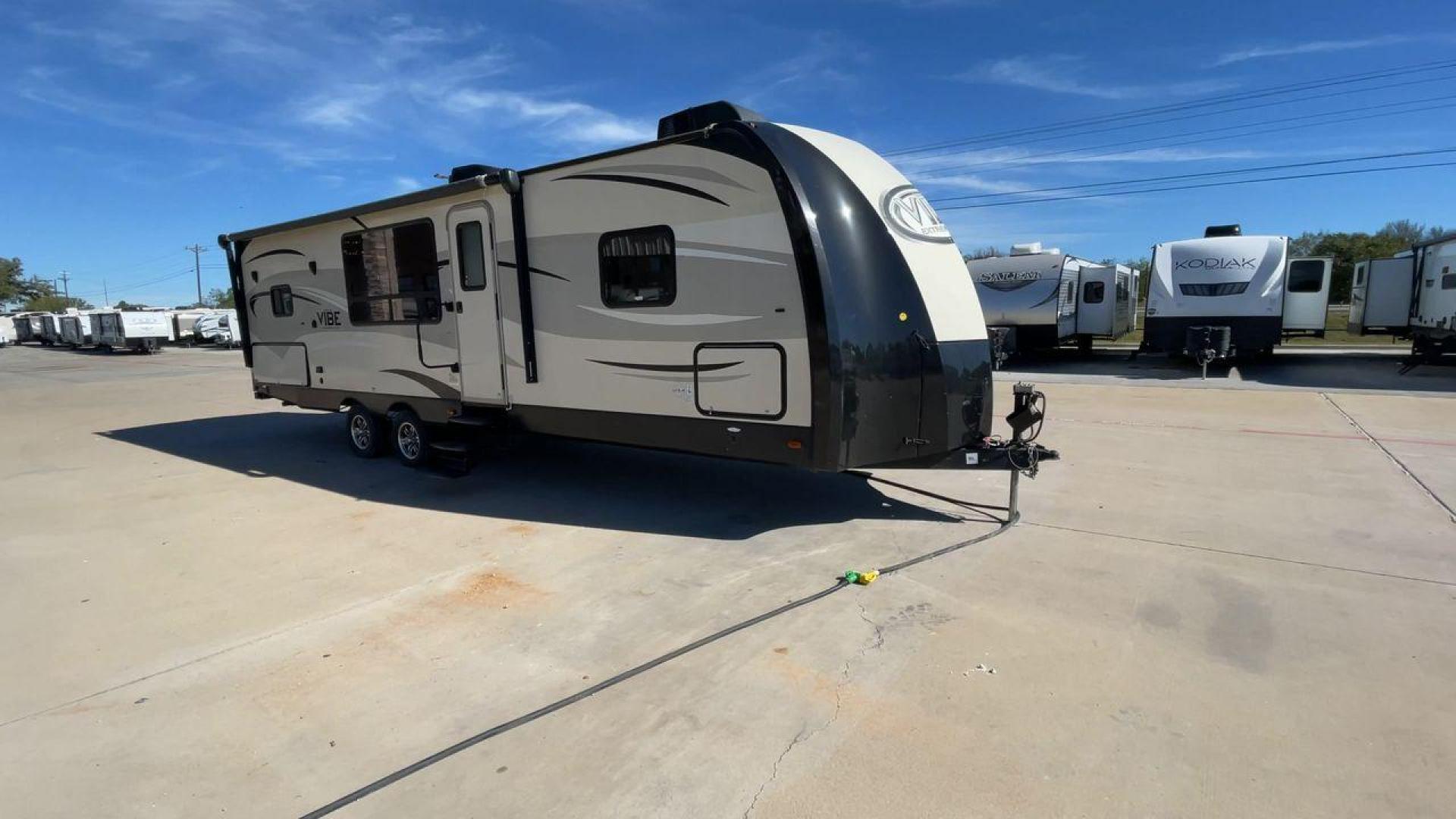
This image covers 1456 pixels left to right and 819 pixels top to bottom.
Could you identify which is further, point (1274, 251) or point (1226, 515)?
point (1274, 251)

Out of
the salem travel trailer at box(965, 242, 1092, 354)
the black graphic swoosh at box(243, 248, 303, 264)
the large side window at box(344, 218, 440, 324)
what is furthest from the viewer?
the salem travel trailer at box(965, 242, 1092, 354)

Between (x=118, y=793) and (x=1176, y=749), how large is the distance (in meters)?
4.09

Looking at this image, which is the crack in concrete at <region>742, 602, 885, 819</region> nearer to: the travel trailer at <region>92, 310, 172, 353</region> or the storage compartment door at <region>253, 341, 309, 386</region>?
the storage compartment door at <region>253, 341, 309, 386</region>

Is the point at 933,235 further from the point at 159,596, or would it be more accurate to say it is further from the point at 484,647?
the point at 159,596

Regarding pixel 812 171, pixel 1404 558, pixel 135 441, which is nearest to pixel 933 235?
pixel 812 171

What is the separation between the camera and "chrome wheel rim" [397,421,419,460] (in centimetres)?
817

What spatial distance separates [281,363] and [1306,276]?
20129 mm

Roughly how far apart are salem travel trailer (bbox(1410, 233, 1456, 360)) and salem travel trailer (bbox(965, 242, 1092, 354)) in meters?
7.04

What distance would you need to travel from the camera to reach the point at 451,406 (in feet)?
24.7

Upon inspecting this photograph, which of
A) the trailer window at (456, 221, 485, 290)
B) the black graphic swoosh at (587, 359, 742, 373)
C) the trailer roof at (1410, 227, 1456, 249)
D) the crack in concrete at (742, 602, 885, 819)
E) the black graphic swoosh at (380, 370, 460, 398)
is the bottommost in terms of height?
the crack in concrete at (742, 602, 885, 819)

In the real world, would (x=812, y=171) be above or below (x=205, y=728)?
above

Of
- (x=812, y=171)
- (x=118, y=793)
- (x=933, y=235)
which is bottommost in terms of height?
(x=118, y=793)

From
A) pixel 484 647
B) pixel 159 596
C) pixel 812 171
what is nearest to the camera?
pixel 484 647

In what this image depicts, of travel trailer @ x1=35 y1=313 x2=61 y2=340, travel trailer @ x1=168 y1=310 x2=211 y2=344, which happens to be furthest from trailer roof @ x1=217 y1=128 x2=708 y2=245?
travel trailer @ x1=35 y1=313 x2=61 y2=340
